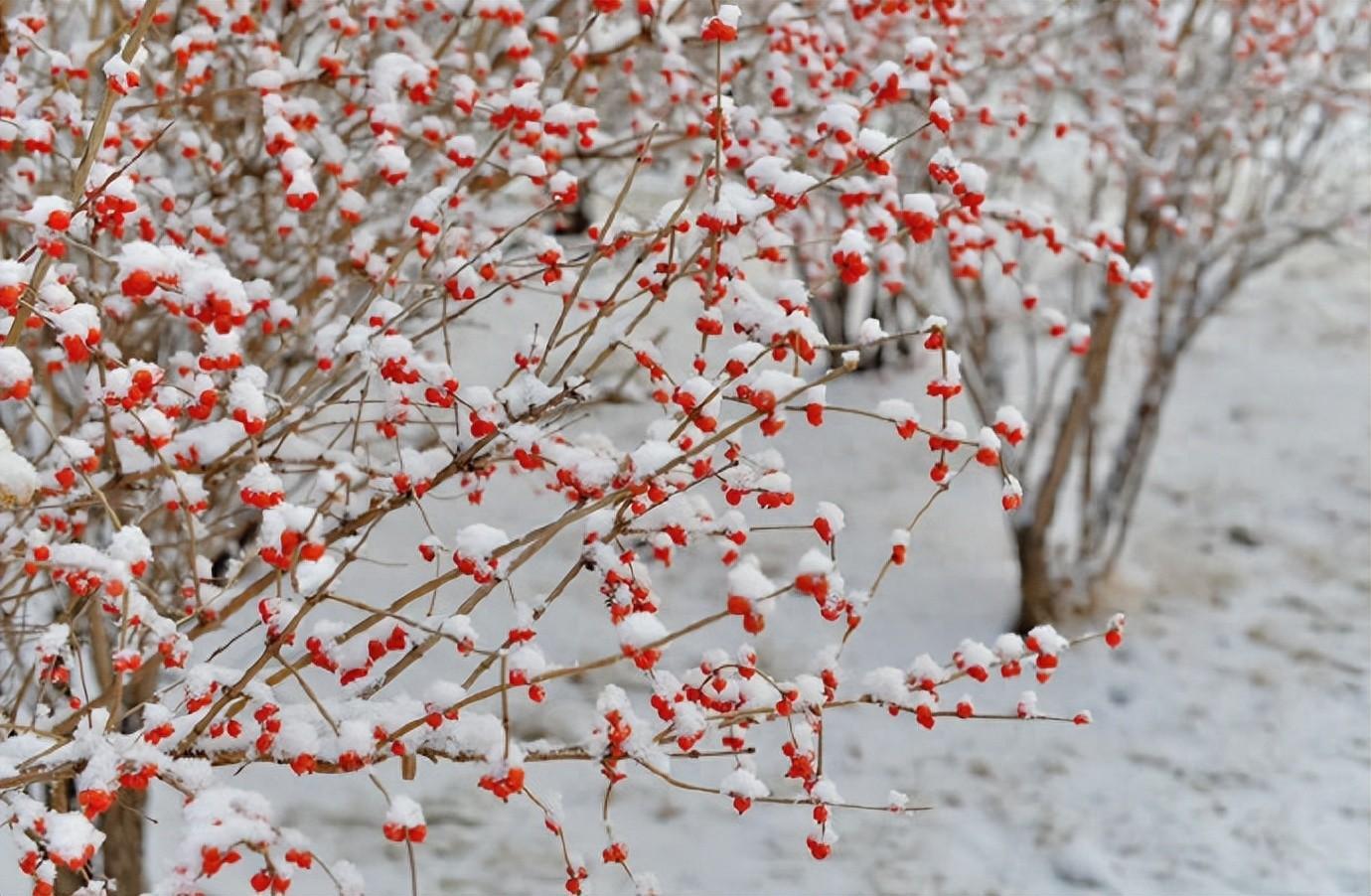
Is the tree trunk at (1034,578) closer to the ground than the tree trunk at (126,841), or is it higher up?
higher up

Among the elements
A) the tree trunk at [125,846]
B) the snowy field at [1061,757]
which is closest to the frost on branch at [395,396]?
the tree trunk at [125,846]

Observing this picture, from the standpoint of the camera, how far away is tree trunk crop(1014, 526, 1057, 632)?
19.1ft

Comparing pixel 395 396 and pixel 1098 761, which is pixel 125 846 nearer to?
pixel 395 396

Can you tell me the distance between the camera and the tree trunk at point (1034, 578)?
581 cm

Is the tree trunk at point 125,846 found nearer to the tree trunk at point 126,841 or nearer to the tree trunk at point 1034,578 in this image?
the tree trunk at point 126,841

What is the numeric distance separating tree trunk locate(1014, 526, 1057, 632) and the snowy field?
210 millimetres

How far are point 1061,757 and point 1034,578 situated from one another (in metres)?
1.05

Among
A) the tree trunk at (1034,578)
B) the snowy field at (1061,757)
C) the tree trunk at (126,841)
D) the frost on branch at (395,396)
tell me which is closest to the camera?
the frost on branch at (395,396)

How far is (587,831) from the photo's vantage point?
4609mm

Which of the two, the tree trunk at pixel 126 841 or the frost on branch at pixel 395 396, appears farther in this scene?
the tree trunk at pixel 126 841

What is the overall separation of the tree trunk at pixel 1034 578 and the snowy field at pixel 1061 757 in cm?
21

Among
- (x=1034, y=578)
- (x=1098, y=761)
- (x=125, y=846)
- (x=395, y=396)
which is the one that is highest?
(x=1034, y=578)

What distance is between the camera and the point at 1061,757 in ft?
16.7

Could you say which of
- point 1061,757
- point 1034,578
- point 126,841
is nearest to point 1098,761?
point 1061,757
